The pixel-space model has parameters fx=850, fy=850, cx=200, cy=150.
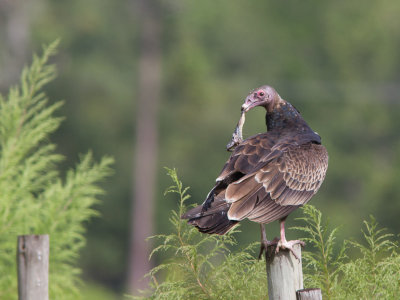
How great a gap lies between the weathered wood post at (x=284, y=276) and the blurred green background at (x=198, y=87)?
30578mm

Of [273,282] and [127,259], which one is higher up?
[127,259]

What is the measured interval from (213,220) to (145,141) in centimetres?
3417

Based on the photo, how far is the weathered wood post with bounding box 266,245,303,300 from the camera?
447cm

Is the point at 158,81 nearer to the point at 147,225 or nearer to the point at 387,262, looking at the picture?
the point at 147,225

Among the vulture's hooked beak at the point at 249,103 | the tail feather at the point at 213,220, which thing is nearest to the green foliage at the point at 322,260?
the tail feather at the point at 213,220

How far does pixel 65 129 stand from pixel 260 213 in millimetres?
35641

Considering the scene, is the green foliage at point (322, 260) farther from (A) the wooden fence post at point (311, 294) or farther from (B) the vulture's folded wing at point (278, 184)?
(A) the wooden fence post at point (311, 294)

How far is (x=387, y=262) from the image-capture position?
4781mm

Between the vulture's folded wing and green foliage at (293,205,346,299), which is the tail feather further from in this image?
green foliage at (293,205,346,299)

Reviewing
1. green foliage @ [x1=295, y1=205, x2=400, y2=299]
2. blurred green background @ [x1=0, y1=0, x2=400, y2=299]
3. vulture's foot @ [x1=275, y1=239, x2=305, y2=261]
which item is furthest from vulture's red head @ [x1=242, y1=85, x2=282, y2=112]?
blurred green background @ [x1=0, y1=0, x2=400, y2=299]

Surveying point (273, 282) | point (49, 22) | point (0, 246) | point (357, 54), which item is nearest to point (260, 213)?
point (273, 282)

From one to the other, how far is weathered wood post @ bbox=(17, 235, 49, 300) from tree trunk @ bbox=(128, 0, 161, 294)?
30.9 meters

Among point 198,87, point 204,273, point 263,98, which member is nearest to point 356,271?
point 204,273

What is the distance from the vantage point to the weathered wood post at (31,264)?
5340 millimetres
